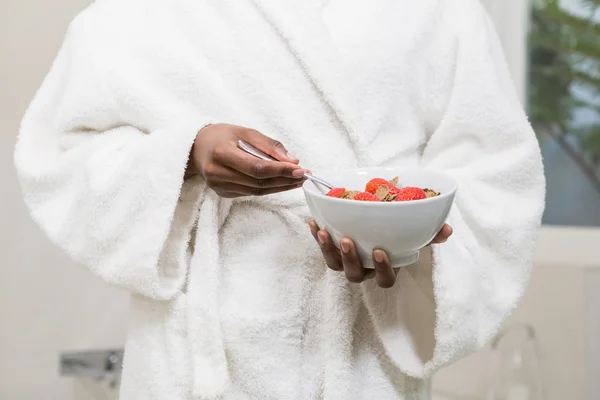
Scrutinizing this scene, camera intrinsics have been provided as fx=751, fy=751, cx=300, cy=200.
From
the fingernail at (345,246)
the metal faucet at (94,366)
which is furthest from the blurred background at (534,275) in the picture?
the fingernail at (345,246)

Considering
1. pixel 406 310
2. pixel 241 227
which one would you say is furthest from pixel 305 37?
pixel 406 310

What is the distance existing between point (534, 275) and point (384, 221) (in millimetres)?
1172

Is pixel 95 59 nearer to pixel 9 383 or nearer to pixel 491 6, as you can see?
pixel 9 383

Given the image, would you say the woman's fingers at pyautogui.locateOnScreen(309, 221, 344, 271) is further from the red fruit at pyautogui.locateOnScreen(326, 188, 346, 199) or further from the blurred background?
the blurred background

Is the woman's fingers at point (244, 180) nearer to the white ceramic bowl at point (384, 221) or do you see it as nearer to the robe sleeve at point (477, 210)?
the white ceramic bowl at point (384, 221)

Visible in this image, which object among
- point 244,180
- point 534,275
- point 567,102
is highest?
point 244,180

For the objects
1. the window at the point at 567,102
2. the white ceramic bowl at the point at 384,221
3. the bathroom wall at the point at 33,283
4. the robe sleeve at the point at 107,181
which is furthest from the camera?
the window at the point at 567,102

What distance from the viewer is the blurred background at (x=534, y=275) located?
1.51 m

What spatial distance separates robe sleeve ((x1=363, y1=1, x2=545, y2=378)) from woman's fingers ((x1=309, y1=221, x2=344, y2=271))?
3.8 inches

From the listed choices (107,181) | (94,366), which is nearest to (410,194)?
(107,181)

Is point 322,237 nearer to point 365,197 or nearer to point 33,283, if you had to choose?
point 365,197

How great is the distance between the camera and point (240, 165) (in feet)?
2.44

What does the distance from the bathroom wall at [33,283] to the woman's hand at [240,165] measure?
832mm

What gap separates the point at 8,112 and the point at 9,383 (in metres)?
0.55
